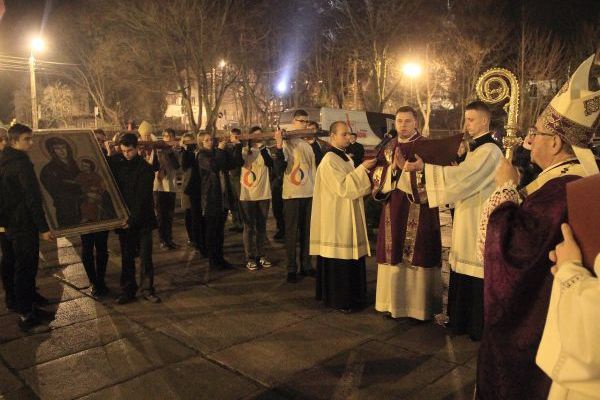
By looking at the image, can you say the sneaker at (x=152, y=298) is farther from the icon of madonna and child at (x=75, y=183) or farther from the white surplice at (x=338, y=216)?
the white surplice at (x=338, y=216)

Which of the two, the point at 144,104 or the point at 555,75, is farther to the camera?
the point at 144,104

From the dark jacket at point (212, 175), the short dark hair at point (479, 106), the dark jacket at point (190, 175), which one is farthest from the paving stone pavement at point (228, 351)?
the short dark hair at point (479, 106)

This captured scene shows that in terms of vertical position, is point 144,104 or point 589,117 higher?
point 144,104

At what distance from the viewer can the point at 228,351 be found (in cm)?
458

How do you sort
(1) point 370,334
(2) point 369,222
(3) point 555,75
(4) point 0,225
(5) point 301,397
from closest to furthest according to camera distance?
(5) point 301,397 → (1) point 370,334 → (4) point 0,225 → (2) point 369,222 → (3) point 555,75

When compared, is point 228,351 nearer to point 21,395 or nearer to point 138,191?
point 21,395

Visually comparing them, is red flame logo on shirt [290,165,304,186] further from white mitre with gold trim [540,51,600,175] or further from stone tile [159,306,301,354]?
white mitre with gold trim [540,51,600,175]

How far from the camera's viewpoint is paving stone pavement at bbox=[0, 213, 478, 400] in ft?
12.8

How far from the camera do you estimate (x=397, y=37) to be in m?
26.4

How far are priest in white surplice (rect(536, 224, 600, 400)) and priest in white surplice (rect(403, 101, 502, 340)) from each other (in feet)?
8.81

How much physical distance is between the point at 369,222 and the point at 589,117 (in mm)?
7584

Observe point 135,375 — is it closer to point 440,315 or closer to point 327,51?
point 440,315

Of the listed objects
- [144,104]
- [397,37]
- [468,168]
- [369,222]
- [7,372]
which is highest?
[397,37]

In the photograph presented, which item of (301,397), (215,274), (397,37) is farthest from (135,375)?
(397,37)
